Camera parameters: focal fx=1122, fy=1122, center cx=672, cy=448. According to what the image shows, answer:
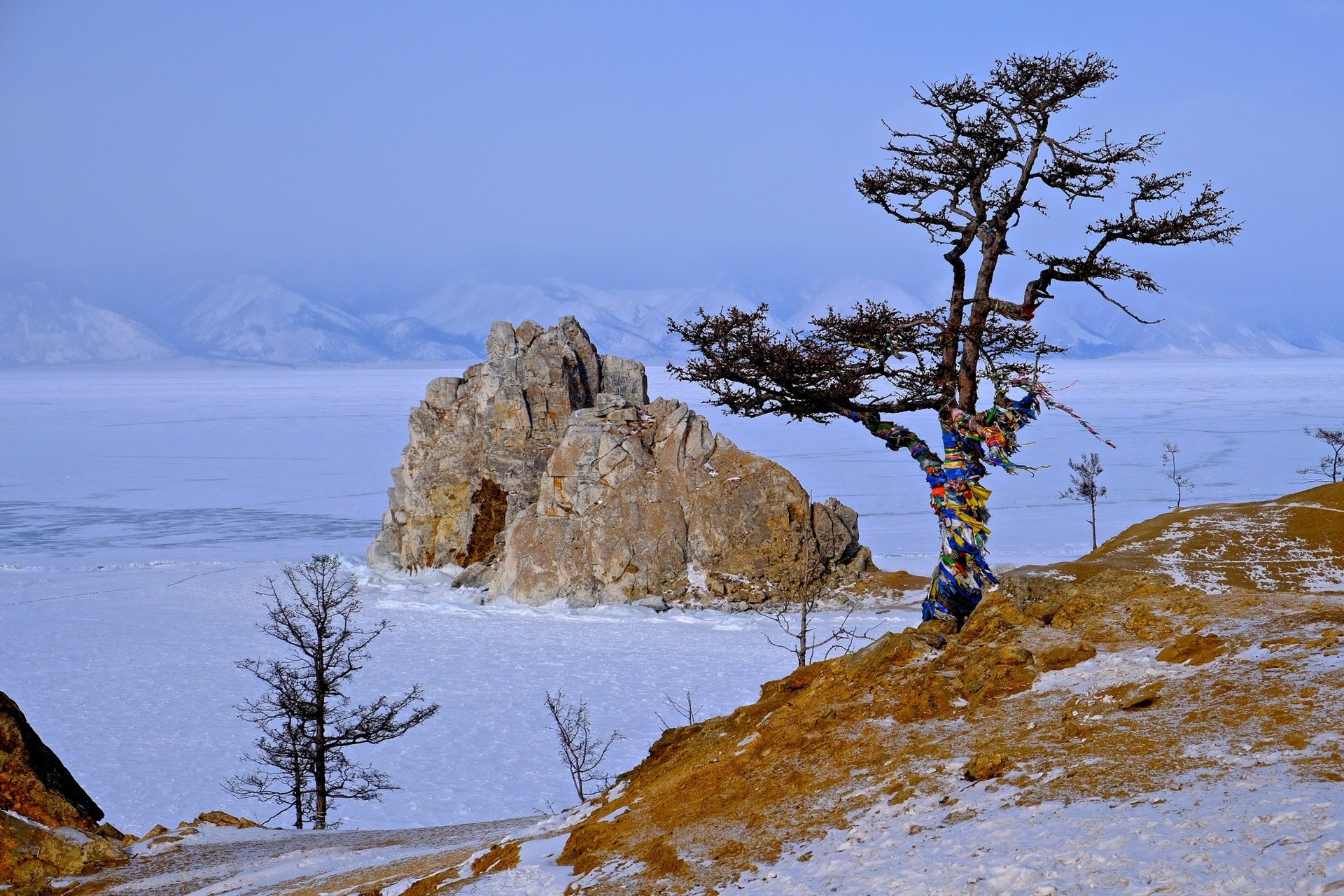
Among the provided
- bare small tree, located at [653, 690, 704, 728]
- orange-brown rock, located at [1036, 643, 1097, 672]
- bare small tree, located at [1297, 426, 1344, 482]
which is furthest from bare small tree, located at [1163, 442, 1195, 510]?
orange-brown rock, located at [1036, 643, 1097, 672]

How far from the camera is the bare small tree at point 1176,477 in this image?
2225 inches

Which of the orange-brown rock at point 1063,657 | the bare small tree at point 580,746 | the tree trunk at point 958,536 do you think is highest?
the tree trunk at point 958,536

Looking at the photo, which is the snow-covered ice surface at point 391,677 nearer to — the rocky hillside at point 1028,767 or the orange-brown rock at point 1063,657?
the rocky hillside at point 1028,767

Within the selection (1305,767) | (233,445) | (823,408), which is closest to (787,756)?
(1305,767)

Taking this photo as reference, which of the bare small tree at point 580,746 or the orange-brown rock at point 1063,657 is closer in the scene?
the orange-brown rock at point 1063,657

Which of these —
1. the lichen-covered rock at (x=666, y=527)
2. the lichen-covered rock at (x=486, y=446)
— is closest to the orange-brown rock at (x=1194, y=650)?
the lichen-covered rock at (x=666, y=527)

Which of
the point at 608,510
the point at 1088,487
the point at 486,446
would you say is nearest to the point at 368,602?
the point at 486,446

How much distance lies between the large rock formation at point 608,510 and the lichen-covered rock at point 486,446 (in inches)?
2.4

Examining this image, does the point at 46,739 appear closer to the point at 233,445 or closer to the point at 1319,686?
the point at 1319,686

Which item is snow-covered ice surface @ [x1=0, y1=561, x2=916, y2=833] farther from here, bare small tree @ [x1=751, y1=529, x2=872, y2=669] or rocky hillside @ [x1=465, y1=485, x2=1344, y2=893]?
rocky hillside @ [x1=465, y1=485, x2=1344, y2=893]

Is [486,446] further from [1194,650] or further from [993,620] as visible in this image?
[1194,650]

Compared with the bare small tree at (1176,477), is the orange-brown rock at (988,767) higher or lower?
lower

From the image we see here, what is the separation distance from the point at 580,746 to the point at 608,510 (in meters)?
18.8

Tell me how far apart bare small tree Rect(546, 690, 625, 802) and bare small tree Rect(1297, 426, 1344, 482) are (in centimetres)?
3626
